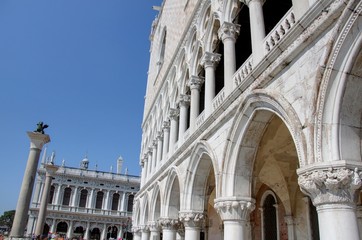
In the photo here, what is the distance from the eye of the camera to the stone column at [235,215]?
529cm

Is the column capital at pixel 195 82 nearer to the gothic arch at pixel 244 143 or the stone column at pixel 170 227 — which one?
the gothic arch at pixel 244 143

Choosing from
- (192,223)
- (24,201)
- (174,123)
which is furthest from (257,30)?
(24,201)

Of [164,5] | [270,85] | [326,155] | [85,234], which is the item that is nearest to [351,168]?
[326,155]

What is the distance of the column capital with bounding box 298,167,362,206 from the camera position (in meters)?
3.17

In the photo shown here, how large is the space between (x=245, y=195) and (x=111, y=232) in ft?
115

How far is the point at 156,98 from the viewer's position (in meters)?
15.3

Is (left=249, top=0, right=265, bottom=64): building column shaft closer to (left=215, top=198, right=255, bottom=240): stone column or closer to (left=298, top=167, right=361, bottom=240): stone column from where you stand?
(left=215, top=198, right=255, bottom=240): stone column

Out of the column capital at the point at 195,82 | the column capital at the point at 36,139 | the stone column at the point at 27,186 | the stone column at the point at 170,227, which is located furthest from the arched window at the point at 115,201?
the column capital at the point at 195,82

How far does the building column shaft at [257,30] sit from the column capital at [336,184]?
2.65m

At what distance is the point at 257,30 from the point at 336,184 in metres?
3.38

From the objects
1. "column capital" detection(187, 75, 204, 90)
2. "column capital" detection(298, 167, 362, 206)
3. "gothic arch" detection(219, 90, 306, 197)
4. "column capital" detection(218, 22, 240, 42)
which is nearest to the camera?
"column capital" detection(298, 167, 362, 206)

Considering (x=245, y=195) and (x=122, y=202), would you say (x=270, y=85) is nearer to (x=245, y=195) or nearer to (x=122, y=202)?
(x=245, y=195)

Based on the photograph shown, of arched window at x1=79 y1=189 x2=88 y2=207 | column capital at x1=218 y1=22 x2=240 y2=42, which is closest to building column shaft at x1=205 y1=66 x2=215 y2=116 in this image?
column capital at x1=218 y1=22 x2=240 y2=42

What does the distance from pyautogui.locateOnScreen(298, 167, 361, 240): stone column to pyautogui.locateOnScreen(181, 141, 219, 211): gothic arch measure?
4349 mm
